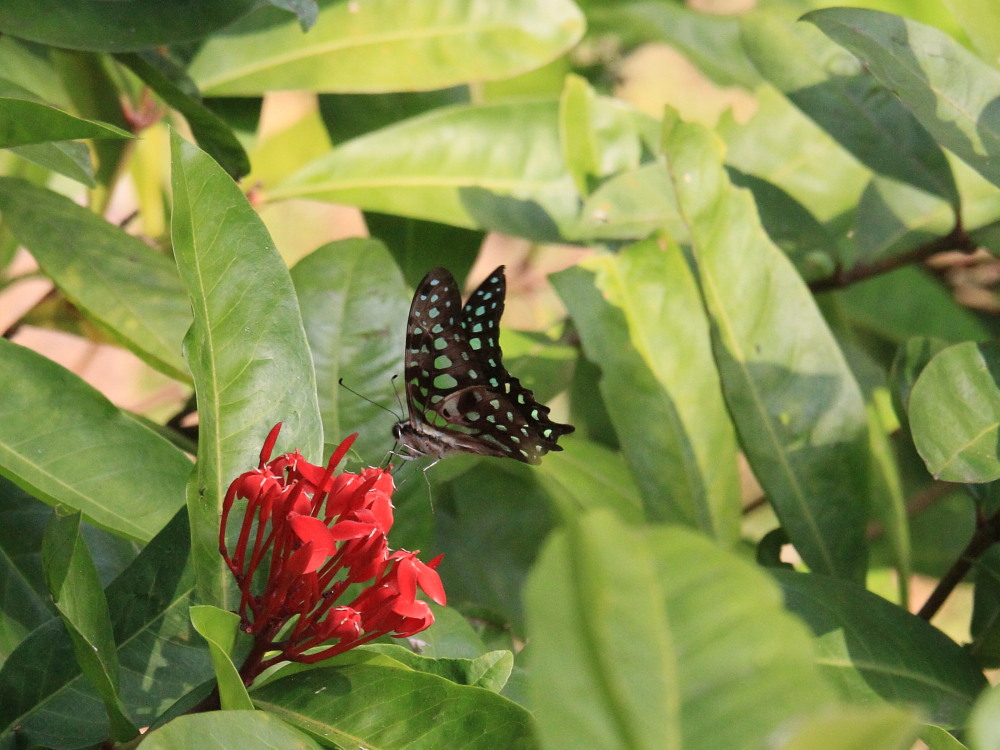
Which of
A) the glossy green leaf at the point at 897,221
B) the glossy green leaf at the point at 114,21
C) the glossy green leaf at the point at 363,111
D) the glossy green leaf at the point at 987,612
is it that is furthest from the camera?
the glossy green leaf at the point at 363,111

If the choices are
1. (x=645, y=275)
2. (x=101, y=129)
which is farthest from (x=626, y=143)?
(x=101, y=129)

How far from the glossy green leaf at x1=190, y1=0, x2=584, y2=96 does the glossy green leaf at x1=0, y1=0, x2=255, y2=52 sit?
1.21 ft

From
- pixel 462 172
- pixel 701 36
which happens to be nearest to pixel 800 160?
pixel 701 36

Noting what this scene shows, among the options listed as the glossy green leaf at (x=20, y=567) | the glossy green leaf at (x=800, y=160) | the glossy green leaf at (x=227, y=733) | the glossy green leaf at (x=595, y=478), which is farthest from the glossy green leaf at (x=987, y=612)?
the glossy green leaf at (x=20, y=567)

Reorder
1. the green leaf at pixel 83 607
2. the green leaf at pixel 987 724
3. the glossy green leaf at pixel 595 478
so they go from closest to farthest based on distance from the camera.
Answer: the green leaf at pixel 987 724, the green leaf at pixel 83 607, the glossy green leaf at pixel 595 478

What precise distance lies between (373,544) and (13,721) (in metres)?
0.38

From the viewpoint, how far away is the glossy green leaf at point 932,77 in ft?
3.62

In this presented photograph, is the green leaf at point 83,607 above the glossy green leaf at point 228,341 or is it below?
below

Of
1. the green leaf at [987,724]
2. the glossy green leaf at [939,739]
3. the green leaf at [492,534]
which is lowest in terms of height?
the green leaf at [492,534]

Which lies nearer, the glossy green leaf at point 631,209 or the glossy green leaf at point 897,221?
the glossy green leaf at point 631,209

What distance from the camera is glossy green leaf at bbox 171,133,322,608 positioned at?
2.63 feet

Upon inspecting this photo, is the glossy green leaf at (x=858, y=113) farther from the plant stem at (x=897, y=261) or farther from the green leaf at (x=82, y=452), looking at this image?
the green leaf at (x=82, y=452)

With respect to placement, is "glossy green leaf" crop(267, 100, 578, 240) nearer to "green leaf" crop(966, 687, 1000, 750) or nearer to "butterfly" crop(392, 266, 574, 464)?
"butterfly" crop(392, 266, 574, 464)

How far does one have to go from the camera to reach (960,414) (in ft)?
3.44
